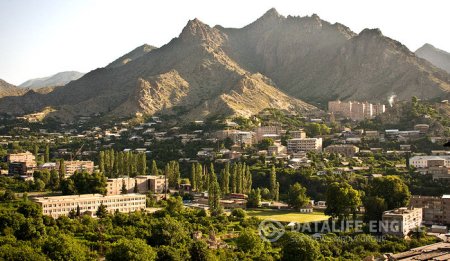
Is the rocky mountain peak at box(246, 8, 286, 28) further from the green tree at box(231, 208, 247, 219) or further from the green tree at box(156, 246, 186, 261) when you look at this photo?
the green tree at box(156, 246, 186, 261)

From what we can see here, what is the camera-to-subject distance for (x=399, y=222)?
39188 mm

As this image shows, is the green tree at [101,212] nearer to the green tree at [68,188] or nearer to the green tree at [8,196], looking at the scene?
the green tree at [68,188]

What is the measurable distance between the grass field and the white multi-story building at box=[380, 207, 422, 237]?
618 centimetres

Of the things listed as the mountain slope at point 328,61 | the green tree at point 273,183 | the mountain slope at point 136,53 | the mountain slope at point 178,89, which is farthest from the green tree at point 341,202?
the mountain slope at point 136,53

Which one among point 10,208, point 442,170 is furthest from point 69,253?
point 442,170

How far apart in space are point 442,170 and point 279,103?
51.0 meters

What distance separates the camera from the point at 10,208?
39688 millimetres

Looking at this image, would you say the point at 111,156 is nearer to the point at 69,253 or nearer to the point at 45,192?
the point at 45,192

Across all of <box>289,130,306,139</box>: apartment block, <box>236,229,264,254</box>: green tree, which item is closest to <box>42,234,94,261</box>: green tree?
<box>236,229,264,254</box>: green tree

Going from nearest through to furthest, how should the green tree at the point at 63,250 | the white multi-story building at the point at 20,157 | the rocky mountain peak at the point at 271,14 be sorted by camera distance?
the green tree at the point at 63,250 → the white multi-story building at the point at 20,157 → the rocky mountain peak at the point at 271,14

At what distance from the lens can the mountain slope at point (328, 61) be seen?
108500 mm

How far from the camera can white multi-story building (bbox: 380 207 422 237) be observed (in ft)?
128

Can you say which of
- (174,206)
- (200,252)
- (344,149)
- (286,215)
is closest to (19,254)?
(200,252)

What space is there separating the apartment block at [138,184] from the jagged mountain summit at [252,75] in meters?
36.7
